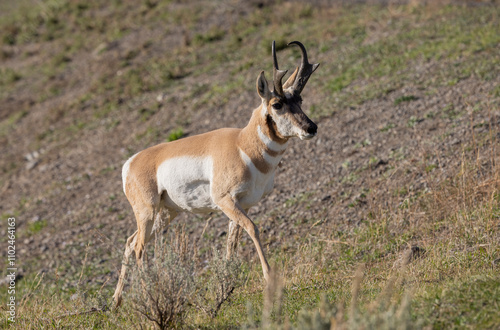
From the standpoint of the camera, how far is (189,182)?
658cm

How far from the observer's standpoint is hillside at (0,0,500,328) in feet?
21.4

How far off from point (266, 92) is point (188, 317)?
2.69 meters

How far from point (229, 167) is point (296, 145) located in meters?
6.07

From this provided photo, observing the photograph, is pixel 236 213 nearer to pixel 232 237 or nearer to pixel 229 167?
pixel 229 167

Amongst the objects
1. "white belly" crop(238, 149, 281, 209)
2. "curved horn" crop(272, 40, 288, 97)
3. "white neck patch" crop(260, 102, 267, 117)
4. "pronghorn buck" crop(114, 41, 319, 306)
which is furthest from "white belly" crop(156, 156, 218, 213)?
"curved horn" crop(272, 40, 288, 97)

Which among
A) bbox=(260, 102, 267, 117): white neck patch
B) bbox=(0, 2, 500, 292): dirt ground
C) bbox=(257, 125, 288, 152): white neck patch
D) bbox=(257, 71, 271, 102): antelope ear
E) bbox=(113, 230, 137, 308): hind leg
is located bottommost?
bbox=(0, 2, 500, 292): dirt ground

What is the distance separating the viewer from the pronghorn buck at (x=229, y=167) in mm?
6098

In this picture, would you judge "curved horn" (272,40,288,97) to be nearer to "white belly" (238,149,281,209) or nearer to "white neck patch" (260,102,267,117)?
"white neck patch" (260,102,267,117)

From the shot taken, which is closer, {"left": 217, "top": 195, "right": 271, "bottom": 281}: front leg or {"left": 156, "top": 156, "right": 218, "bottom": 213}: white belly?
{"left": 217, "top": 195, "right": 271, "bottom": 281}: front leg

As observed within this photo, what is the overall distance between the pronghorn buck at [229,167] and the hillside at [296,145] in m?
0.81

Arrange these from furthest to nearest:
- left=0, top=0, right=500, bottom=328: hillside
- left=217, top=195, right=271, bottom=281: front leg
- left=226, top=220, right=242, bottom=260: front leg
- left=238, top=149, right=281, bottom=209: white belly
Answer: left=226, top=220, right=242, bottom=260: front leg → left=0, top=0, right=500, bottom=328: hillside → left=238, top=149, right=281, bottom=209: white belly → left=217, top=195, right=271, bottom=281: front leg

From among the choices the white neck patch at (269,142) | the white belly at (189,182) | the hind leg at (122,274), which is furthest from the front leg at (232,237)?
the hind leg at (122,274)

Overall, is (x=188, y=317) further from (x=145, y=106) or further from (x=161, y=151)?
(x=145, y=106)

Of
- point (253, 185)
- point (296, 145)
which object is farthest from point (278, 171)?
point (253, 185)
